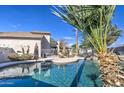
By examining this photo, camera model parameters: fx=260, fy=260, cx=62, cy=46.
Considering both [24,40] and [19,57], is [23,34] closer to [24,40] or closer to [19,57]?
[24,40]

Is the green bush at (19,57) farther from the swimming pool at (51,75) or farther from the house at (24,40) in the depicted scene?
the swimming pool at (51,75)

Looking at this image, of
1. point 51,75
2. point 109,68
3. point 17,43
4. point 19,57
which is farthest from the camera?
point 51,75

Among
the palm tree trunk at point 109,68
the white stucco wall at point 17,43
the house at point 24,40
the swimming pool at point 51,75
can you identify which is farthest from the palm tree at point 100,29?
the white stucco wall at point 17,43

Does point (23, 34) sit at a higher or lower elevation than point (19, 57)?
higher

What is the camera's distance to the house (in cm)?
676

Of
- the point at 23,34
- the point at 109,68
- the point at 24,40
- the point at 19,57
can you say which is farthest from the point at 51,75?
the point at 109,68

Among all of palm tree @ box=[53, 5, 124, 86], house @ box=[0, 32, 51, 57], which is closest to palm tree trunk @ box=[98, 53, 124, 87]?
palm tree @ box=[53, 5, 124, 86]

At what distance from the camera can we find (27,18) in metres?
6.81

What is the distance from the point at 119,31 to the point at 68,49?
1.74 m

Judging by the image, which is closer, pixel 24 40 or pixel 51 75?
pixel 24 40

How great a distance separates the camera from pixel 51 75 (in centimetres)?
770

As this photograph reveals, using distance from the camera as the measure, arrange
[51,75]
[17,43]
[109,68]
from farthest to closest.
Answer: [51,75] → [17,43] → [109,68]

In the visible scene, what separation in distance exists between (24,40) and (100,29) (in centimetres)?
304

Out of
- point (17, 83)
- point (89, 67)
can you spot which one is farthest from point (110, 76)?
point (89, 67)
